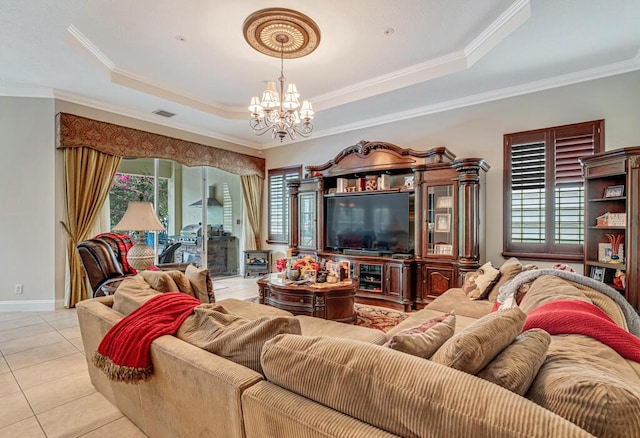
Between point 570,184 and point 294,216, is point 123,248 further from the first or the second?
point 570,184

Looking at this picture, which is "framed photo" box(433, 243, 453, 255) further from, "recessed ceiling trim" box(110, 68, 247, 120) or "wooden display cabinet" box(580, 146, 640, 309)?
"recessed ceiling trim" box(110, 68, 247, 120)

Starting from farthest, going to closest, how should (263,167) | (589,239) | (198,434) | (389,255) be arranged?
(263,167) < (389,255) < (589,239) < (198,434)

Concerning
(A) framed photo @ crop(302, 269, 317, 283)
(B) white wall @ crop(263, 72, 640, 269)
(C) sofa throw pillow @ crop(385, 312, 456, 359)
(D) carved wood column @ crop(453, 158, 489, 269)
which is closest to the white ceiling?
(B) white wall @ crop(263, 72, 640, 269)

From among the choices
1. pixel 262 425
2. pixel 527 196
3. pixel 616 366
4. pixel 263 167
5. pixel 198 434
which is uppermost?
pixel 263 167

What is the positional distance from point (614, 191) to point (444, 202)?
169 cm

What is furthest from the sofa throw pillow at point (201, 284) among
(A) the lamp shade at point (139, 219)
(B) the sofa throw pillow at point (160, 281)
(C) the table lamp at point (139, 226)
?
(A) the lamp shade at point (139, 219)

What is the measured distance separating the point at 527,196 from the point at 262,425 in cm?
427

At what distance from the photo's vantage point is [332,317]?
339 cm

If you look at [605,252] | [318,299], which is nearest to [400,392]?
[318,299]

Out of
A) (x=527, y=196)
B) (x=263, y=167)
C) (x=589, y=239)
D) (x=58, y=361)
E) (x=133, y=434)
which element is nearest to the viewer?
(x=133, y=434)

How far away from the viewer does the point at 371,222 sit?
4.97 metres

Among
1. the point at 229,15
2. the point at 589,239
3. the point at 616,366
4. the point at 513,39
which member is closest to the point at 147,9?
the point at 229,15

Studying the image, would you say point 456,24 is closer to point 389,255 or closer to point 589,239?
point 589,239

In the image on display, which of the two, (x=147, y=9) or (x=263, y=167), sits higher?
(x=147, y=9)
